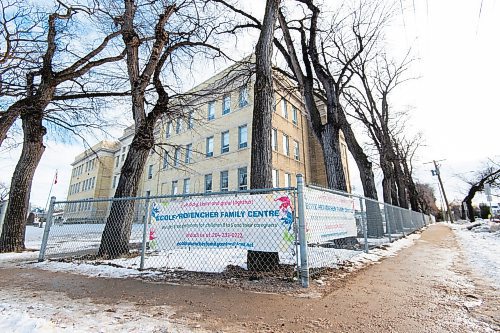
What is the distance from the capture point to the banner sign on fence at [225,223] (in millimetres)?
3957

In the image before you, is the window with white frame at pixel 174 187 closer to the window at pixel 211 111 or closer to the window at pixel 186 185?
the window at pixel 186 185

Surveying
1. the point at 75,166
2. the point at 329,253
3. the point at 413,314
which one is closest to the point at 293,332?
the point at 413,314

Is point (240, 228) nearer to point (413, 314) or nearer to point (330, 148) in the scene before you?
point (413, 314)

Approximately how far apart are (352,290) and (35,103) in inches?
413

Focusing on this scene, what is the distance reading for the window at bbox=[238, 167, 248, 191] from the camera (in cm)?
1962

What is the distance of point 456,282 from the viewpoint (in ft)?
13.6

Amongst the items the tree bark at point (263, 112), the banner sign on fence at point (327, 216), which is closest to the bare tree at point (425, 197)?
the banner sign on fence at point (327, 216)

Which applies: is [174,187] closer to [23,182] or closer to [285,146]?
[285,146]

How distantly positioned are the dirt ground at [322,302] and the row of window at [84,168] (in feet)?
142

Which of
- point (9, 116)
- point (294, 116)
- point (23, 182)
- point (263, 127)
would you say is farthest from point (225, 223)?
point (294, 116)

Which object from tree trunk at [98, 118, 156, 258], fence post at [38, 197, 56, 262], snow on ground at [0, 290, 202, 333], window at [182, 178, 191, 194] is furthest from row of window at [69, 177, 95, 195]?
snow on ground at [0, 290, 202, 333]

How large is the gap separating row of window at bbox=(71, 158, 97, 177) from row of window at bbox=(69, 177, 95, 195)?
6.21 ft

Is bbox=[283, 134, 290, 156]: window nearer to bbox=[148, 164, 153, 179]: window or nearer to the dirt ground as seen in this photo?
bbox=[148, 164, 153, 179]: window

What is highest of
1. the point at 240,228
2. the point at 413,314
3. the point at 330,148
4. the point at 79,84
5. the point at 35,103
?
the point at 79,84
